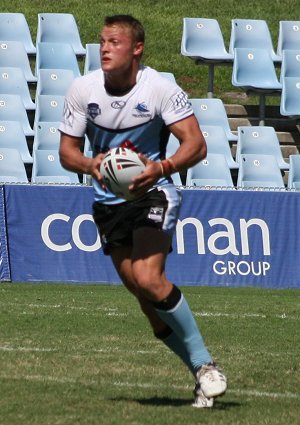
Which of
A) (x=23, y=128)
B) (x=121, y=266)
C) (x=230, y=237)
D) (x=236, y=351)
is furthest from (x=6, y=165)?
(x=121, y=266)

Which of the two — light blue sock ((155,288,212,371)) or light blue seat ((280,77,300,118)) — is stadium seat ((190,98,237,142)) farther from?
light blue sock ((155,288,212,371))

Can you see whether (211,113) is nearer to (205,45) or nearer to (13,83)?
(205,45)

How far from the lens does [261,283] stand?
15.8m

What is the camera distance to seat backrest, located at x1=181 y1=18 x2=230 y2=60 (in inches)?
843

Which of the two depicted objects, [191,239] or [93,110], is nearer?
[93,110]

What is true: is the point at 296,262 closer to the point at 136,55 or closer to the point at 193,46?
the point at 193,46

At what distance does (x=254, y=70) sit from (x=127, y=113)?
1527cm

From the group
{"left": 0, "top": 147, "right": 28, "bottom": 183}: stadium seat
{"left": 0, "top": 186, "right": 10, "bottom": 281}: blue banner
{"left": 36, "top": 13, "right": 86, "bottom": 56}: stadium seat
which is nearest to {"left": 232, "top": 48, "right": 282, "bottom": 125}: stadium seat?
{"left": 36, "top": 13, "right": 86, "bottom": 56}: stadium seat

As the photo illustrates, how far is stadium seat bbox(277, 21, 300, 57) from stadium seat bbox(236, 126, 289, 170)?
3.09 meters

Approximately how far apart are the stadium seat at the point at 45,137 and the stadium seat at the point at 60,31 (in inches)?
123

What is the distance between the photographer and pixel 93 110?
6488mm

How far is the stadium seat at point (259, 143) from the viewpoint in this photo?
1927 centimetres

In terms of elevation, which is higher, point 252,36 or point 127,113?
point 127,113

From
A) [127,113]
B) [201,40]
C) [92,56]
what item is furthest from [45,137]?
[127,113]
